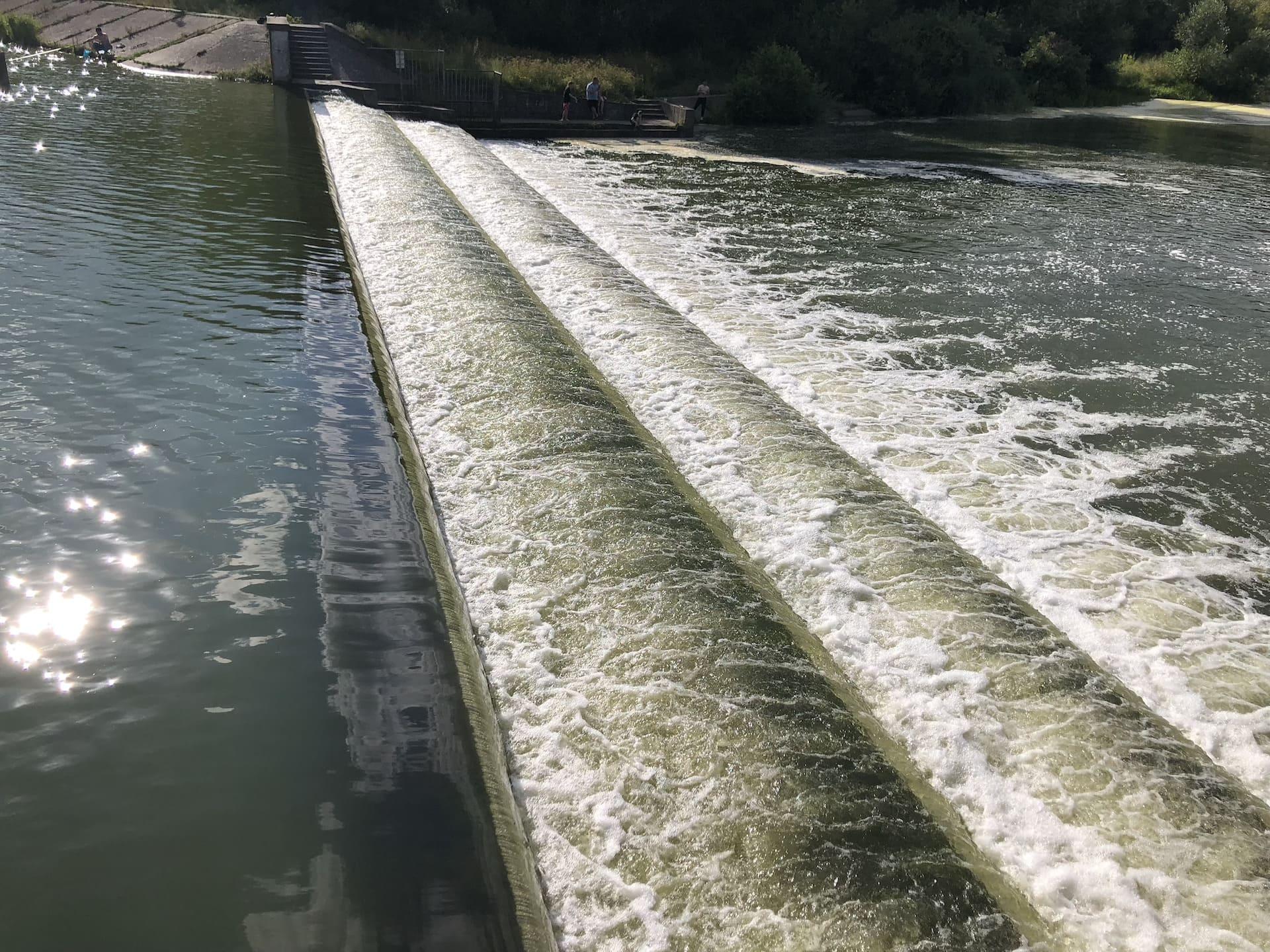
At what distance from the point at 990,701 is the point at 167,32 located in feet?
93.0

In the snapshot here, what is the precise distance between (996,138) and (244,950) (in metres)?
25.9

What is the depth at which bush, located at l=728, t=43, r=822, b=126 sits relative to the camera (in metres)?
25.1

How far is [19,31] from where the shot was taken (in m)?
25.5

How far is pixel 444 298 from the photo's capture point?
27.3 ft

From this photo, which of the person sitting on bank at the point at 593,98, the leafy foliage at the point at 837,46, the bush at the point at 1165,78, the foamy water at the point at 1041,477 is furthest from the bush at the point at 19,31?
the bush at the point at 1165,78

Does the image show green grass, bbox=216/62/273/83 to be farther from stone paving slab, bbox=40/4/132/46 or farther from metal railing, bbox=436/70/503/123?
stone paving slab, bbox=40/4/132/46

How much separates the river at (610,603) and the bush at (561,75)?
15.3 m

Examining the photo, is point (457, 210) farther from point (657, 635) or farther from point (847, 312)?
point (657, 635)

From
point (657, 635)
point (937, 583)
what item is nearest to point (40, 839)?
point (657, 635)

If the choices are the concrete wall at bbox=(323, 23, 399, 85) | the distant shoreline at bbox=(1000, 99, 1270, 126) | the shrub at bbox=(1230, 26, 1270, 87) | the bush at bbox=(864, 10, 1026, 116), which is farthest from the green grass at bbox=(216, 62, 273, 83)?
the shrub at bbox=(1230, 26, 1270, 87)

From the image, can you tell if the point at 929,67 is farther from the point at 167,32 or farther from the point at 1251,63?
the point at 167,32

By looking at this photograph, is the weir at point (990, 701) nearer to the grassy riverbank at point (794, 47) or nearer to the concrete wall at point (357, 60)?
the concrete wall at point (357, 60)

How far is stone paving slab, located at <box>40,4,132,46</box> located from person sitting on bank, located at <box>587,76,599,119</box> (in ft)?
44.1

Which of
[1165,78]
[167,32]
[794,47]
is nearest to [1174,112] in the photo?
[1165,78]
